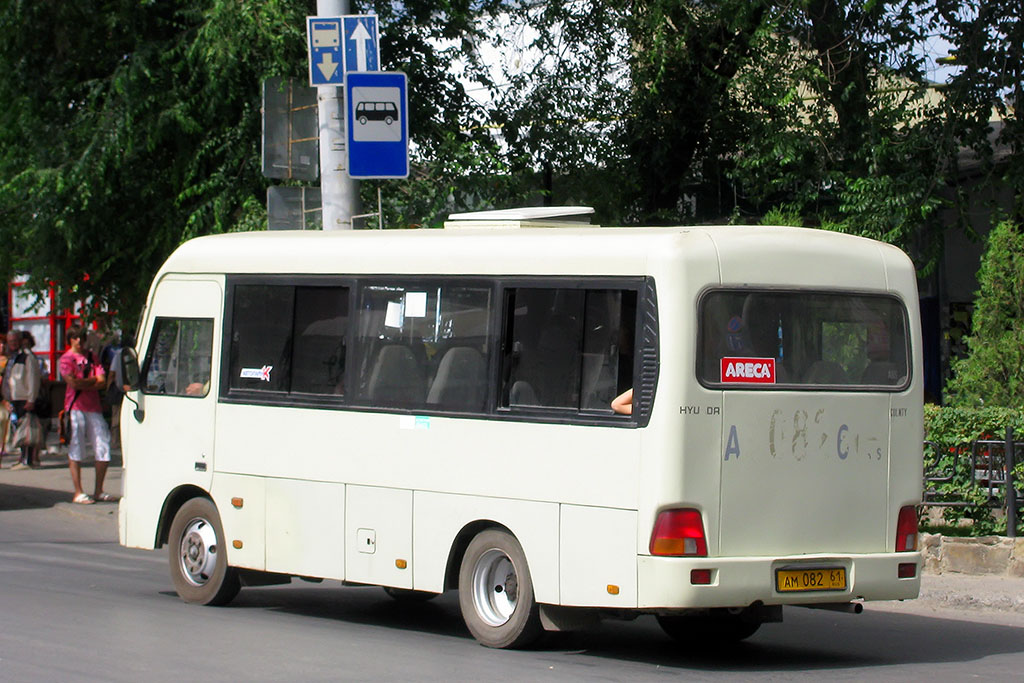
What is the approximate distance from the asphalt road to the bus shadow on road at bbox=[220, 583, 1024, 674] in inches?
0.5

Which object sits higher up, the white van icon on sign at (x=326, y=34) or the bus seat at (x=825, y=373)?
the white van icon on sign at (x=326, y=34)

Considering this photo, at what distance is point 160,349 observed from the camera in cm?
1139

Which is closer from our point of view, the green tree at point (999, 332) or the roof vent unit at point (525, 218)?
the roof vent unit at point (525, 218)

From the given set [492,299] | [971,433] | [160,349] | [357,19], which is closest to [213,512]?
[160,349]

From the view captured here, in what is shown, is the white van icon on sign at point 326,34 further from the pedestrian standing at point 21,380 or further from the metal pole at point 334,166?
the pedestrian standing at point 21,380

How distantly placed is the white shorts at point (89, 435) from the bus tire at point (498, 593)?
351 inches

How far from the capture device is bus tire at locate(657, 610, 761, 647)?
9.58 metres

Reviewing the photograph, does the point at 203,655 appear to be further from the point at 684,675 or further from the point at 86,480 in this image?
the point at 86,480

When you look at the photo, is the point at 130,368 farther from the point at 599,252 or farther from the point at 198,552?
the point at 599,252

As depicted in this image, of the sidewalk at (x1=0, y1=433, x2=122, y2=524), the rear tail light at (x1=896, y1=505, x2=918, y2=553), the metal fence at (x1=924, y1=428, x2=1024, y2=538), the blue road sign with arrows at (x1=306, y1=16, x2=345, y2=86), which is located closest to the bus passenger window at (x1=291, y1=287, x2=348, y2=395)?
the rear tail light at (x1=896, y1=505, x2=918, y2=553)

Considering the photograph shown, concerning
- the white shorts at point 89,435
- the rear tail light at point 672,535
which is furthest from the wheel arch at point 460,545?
the white shorts at point 89,435

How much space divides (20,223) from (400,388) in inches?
435

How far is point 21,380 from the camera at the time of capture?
2131cm

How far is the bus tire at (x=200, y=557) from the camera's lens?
10.8 m
